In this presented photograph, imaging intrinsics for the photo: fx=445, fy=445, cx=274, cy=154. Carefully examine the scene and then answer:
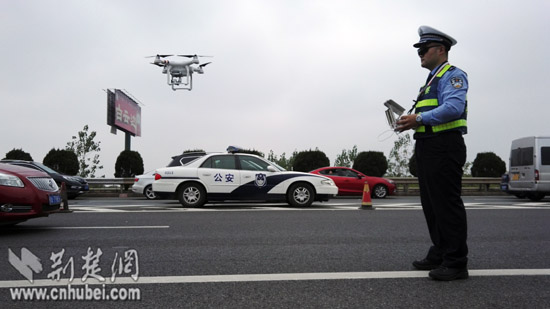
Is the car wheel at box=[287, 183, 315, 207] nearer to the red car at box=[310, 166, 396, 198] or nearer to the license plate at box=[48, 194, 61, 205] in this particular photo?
the license plate at box=[48, 194, 61, 205]

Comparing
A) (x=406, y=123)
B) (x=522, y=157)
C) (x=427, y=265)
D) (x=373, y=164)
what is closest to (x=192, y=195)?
(x=427, y=265)

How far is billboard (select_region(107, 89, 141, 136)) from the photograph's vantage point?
93.0 ft

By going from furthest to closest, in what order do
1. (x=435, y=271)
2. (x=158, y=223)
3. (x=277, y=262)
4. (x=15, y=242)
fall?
(x=158, y=223)
(x=15, y=242)
(x=277, y=262)
(x=435, y=271)

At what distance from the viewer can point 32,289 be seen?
3.08 metres

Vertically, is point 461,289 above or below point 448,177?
below

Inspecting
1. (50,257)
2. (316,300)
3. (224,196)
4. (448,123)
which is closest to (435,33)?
(448,123)

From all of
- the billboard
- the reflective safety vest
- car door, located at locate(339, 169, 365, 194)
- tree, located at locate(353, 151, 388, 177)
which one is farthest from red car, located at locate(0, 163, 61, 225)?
the billboard

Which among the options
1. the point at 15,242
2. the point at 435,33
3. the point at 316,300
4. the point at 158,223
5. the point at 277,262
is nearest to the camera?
the point at 316,300

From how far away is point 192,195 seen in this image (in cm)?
1087

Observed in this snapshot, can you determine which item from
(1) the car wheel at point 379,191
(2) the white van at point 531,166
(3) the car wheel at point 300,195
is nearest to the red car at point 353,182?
(1) the car wheel at point 379,191

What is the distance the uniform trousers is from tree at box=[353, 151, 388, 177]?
70.5 feet

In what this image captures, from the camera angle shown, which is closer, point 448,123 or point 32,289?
point 32,289

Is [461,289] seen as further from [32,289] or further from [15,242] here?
[15,242]

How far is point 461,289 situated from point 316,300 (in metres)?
1.07
